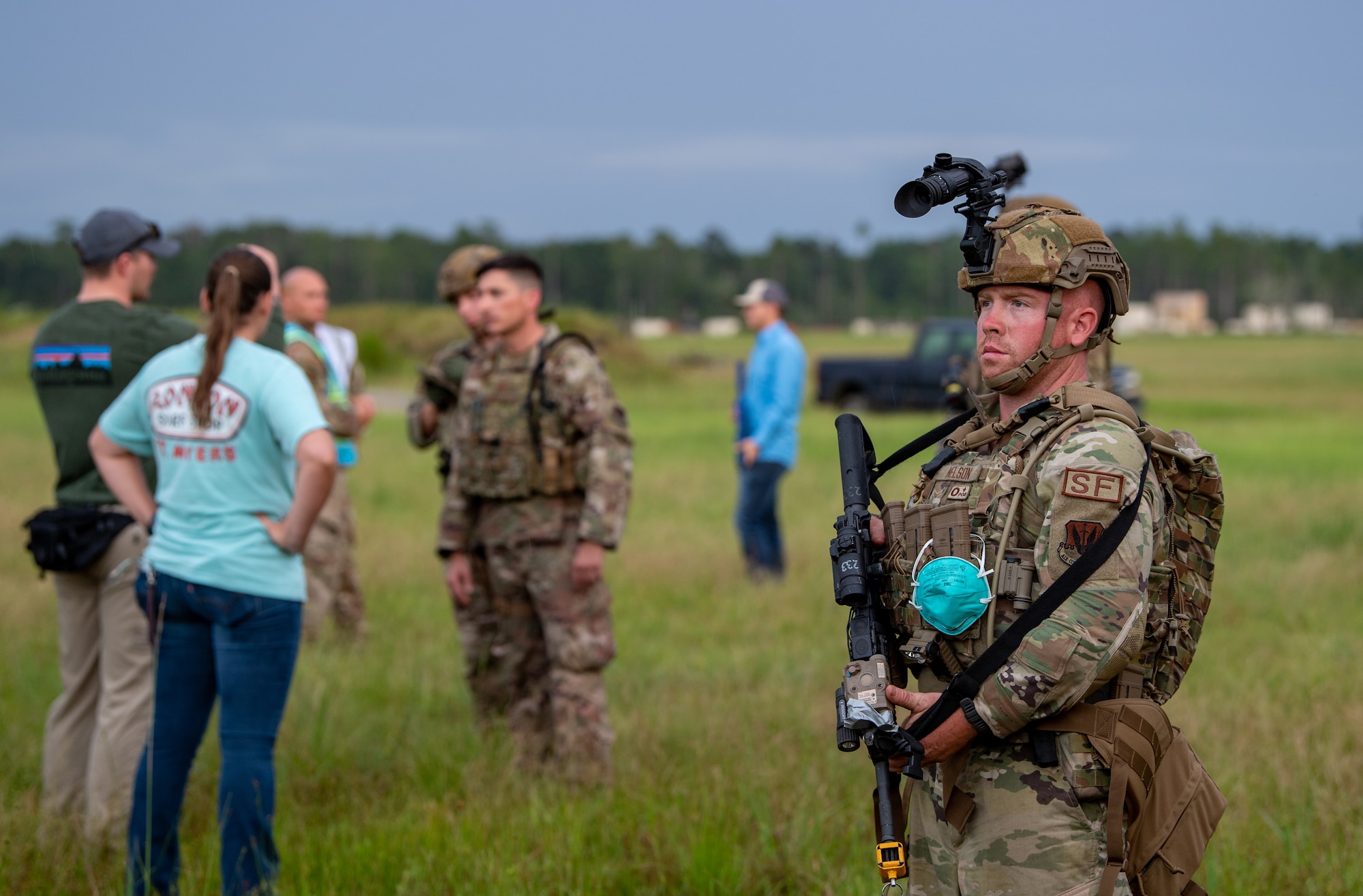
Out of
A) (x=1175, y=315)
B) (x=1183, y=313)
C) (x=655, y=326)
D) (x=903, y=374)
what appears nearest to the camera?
(x=903, y=374)

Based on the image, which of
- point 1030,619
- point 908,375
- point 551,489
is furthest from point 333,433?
point 908,375

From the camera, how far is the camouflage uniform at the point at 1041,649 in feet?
7.75

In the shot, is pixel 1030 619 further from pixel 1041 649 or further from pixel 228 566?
pixel 228 566

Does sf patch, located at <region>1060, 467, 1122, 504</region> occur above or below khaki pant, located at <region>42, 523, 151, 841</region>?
above

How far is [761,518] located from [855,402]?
19178 mm

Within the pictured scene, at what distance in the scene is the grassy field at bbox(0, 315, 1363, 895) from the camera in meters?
4.02

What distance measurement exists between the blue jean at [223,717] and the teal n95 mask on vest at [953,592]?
7.06 feet

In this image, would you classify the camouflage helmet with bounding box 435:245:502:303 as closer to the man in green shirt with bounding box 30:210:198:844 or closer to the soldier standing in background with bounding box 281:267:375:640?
the soldier standing in background with bounding box 281:267:375:640

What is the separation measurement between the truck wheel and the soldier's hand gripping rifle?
24313 millimetres

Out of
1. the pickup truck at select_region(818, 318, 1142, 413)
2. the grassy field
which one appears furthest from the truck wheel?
the grassy field

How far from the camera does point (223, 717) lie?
146 inches

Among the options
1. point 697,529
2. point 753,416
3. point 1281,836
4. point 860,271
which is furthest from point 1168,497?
point 860,271

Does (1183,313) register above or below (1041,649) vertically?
above

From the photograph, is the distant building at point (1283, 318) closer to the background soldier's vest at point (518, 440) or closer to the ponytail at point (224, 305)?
the background soldier's vest at point (518, 440)
